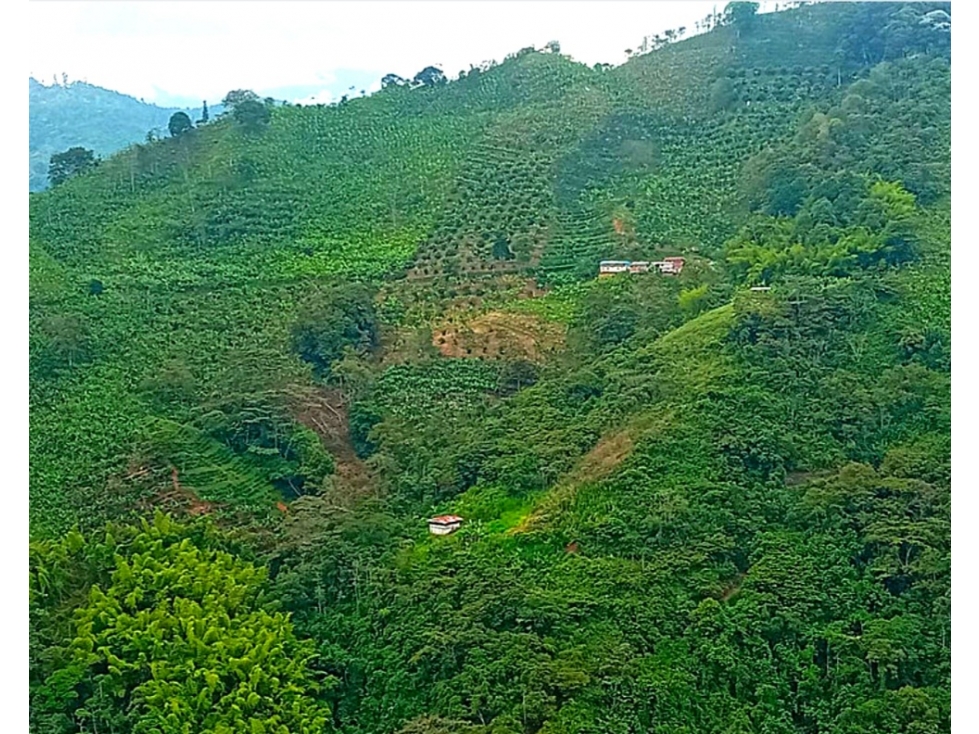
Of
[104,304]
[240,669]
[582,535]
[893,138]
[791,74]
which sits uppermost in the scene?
[791,74]

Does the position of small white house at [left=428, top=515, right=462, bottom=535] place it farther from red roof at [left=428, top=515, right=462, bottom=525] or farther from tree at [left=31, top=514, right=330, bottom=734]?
tree at [left=31, top=514, right=330, bottom=734]

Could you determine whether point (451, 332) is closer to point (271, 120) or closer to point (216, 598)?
point (216, 598)

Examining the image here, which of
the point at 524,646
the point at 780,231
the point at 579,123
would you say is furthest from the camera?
the point at 579,123

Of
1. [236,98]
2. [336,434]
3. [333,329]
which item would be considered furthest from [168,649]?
[236,98]

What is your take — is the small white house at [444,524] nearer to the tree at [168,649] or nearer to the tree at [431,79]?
the tree at [168,649]

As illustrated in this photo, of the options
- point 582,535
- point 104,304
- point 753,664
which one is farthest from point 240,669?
point 104,304

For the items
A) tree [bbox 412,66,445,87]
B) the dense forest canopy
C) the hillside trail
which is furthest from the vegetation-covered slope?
the hillside trail

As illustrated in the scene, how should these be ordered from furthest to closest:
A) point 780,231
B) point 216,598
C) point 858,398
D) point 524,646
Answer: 1. point 780,231
2. point 858,398
3. point 216,598
4. point 524,646
